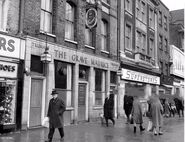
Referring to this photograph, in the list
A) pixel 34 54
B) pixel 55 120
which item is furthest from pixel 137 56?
pixel 55 120

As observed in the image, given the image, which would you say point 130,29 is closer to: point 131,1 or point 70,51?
point 131,1

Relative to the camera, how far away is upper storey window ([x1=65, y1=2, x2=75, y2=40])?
1651 cm

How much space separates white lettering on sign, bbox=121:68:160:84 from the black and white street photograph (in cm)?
9

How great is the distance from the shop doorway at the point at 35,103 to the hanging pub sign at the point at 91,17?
5.41 meters

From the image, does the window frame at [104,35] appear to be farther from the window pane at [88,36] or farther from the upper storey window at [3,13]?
the upper storey window at [3,13]

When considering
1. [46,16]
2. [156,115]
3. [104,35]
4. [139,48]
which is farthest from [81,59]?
[139,48]

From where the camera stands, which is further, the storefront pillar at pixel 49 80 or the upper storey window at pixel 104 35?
the upper storey window at pixel 104 35

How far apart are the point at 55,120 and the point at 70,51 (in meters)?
6.92

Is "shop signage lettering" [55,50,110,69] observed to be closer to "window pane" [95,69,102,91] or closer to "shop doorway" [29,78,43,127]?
"window pane" [95,69,102,91]

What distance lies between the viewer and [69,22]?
55.0 ft

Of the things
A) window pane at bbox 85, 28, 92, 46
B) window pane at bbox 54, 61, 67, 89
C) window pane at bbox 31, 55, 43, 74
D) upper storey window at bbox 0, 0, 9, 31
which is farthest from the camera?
window pane at bbox 85, 28, 92, 46

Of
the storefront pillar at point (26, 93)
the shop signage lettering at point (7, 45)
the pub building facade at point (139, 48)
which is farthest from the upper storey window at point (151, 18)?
the shop signage lettering at point (7, 45)

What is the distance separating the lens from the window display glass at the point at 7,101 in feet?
38.4

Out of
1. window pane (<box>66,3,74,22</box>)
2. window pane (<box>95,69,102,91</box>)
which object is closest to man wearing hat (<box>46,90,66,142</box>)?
window pane (<box>66,3,74,22</box>)
